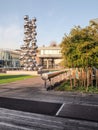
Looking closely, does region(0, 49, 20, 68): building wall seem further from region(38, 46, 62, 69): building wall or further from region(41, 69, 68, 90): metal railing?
region(41, 69, 68, 90): metal railing

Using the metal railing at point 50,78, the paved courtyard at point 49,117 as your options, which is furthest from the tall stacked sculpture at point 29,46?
the paved courtyard at point 49,117

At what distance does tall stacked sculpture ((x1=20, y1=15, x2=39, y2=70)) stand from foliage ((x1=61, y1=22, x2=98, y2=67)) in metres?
18.3

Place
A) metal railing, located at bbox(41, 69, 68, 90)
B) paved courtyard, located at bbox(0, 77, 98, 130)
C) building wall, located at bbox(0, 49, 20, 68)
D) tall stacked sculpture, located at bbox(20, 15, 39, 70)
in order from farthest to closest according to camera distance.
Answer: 1. building wall, located at bbox(0, 49, 20, 68)
2. tall stacked sculpture, located at bbox(20, 15, 39, 70)
3. metal railing, located at bbox(41, 69, 68, 90)
4. paved courtyard, located at bbox(0, 77, 98, 130)

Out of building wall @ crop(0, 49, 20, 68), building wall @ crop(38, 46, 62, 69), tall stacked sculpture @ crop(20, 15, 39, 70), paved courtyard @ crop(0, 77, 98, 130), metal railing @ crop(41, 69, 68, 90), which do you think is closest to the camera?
paved courtyard @ crop(0, 77, 98, 130)

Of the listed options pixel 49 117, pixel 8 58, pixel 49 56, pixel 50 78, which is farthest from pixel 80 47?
pixel 8 58

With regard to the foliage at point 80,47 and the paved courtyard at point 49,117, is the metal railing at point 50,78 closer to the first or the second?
the foliage at point 80,47

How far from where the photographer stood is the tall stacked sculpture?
29312 mm

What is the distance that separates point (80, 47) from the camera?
1052cm

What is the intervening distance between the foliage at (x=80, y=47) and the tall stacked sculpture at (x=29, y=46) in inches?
721

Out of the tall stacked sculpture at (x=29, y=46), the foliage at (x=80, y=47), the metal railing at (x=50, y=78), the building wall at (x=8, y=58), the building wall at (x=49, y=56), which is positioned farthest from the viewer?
the building wall at (x=8, y=58)

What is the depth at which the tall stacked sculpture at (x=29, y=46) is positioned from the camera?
29.3 m

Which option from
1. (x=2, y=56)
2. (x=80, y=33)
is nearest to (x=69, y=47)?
(x=80, y=33)

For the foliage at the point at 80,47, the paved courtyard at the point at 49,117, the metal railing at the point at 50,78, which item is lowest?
the paved courtyard at the point at 49,117

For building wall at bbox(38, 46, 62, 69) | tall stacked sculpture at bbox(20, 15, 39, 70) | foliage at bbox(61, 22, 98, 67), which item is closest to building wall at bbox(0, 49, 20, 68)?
building wall at bbox(38, 46, 62, 69)
